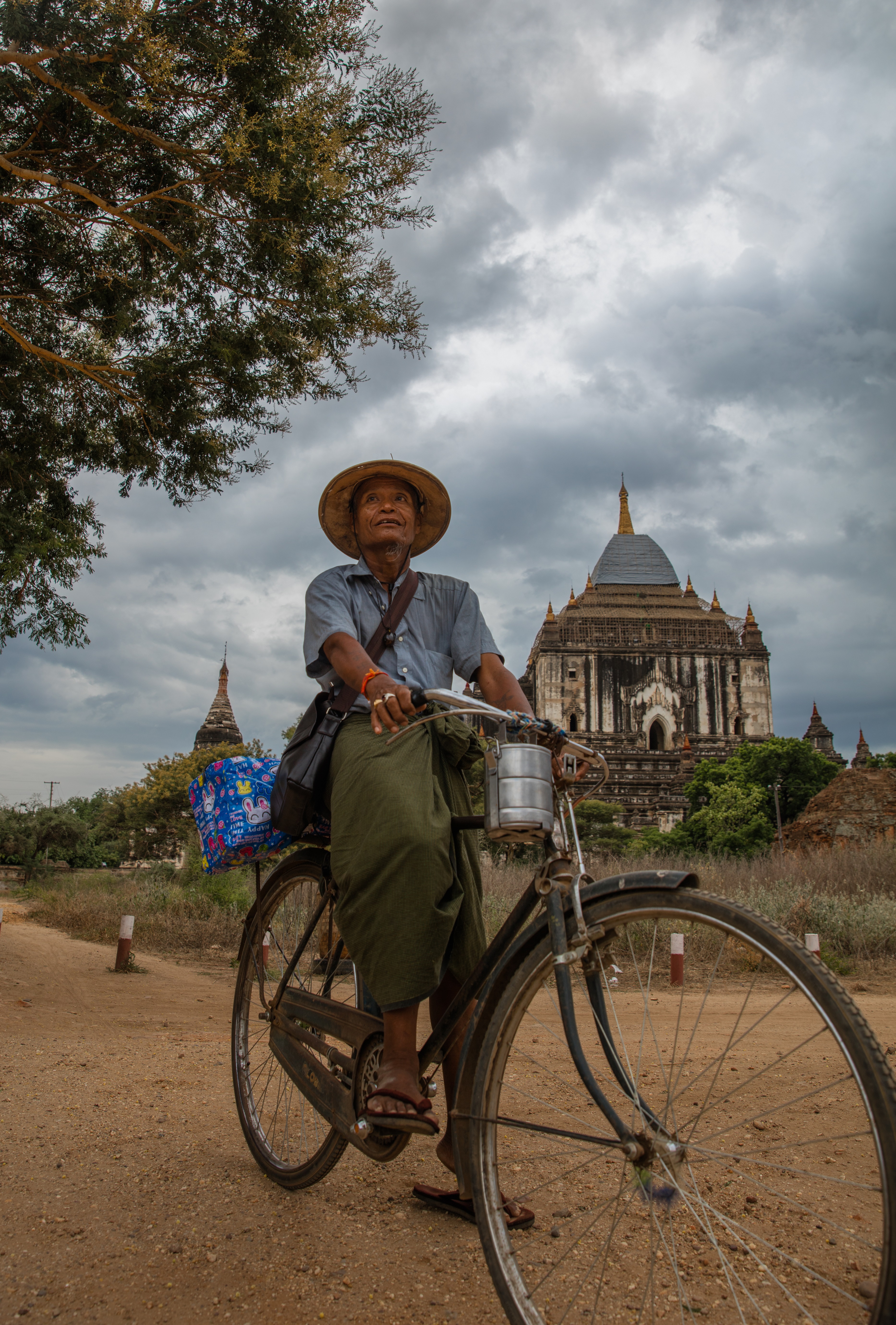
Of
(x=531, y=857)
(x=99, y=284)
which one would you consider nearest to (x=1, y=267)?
(x=99, y=284)

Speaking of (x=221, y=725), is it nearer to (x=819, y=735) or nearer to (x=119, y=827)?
(x=119, y=827)

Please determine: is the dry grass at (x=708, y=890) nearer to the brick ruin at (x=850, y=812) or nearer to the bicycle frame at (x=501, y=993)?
the brick ruin at (x=850, y=812)

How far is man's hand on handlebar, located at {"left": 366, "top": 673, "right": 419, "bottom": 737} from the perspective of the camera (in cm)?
168

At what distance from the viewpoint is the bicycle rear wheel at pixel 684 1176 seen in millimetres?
1161

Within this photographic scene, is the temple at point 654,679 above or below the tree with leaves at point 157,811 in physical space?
above

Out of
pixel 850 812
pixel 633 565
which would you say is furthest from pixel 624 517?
pixel 850 812

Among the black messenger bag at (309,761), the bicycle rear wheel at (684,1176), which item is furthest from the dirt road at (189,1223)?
the black messenger bag at (309,761)

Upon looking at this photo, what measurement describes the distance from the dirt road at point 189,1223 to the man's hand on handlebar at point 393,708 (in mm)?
1090

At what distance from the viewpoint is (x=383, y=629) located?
2.19m

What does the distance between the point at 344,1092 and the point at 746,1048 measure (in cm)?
317

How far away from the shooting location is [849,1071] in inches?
42.3

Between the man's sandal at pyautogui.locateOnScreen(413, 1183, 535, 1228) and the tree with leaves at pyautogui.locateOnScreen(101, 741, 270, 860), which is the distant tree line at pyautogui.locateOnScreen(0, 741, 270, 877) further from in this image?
the man's sandal at pyautogui.locateOnScreen(413, 1183, 535, 1228)

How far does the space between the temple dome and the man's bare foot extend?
161ft

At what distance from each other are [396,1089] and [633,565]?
167 ft
